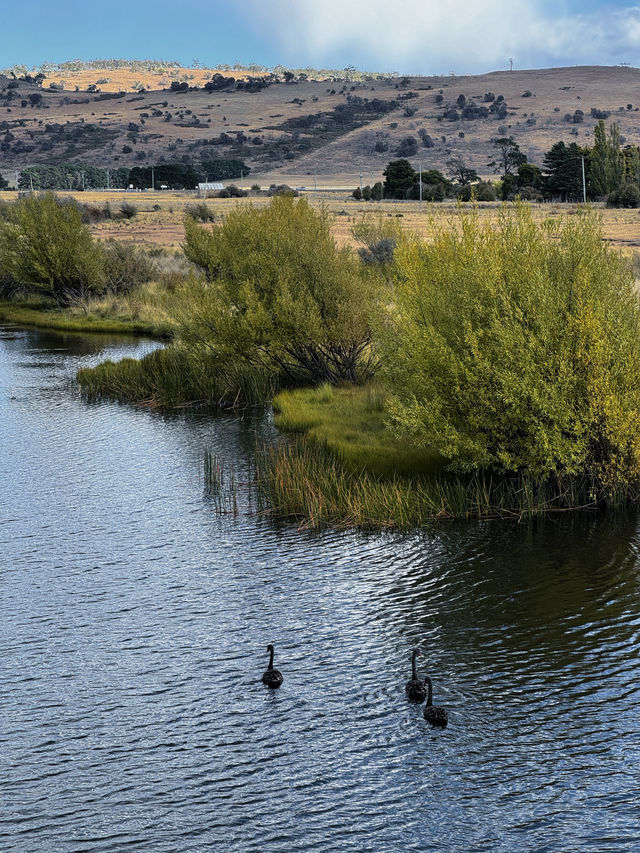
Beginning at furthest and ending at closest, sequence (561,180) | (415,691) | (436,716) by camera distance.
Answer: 1. (561,180)
2. (415,691)
3. (436,716)

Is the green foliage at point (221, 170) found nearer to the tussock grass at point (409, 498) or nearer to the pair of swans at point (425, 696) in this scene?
the tussock grass at point (409, 498)

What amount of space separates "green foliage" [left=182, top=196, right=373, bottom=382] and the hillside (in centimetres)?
9859

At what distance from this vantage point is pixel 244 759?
30.6 feet

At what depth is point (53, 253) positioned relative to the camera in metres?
45.8

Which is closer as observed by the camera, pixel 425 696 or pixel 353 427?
pixel 425 696

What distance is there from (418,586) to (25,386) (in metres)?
18.6

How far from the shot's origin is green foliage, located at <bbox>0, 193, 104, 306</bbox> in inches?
1818

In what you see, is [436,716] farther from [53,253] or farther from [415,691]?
[53,253]

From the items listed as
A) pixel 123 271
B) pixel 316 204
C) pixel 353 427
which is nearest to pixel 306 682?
pixel 353 427

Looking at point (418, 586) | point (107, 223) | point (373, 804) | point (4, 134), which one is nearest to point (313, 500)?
point (418, 586)

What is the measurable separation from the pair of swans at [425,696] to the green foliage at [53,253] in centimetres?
3910

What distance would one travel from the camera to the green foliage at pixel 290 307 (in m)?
24.0

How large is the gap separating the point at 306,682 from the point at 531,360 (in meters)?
6.64

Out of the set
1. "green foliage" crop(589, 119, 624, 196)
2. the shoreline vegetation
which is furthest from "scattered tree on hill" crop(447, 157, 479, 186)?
the shoreline vegetation
